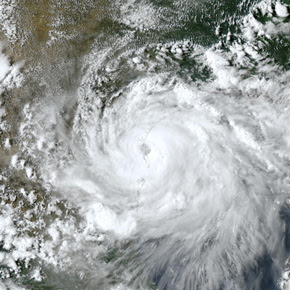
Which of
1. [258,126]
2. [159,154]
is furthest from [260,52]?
[159,154]

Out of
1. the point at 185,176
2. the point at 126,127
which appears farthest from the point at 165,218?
the point at 126,127

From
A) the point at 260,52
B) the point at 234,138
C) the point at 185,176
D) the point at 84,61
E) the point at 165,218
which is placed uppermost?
the point at 84,61

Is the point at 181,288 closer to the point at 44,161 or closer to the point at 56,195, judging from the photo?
the point at 56,195

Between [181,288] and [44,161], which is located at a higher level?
[44,161]

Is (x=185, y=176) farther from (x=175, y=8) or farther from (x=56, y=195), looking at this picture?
(x=175, y=8)

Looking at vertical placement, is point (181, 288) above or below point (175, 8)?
below

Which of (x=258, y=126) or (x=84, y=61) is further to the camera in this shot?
(x=84, y=61)
